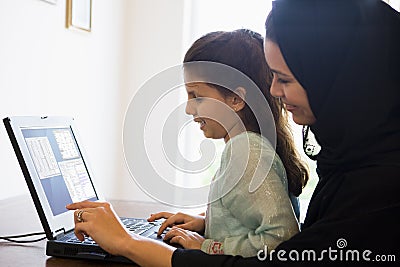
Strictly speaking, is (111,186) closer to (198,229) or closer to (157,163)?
(157,163)

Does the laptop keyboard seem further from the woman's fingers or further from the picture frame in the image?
the picture frame

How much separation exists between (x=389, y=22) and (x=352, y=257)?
1.32ft

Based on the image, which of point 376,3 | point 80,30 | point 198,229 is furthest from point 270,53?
point 80,30

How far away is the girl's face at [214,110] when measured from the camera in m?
1.24

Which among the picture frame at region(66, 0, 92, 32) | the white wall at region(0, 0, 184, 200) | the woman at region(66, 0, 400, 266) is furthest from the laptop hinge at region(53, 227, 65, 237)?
the picture frame at region(66, 0, 92, 32)

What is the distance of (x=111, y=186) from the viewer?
288cm

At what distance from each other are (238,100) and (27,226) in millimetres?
576

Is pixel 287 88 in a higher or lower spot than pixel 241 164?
higher

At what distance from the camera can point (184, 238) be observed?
119 centimetres

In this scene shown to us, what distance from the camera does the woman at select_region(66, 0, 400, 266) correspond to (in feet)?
2.92

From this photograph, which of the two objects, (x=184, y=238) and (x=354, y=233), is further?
(x=184, y=238)

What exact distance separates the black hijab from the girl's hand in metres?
0.31

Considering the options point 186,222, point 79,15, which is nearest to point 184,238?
point 186,222

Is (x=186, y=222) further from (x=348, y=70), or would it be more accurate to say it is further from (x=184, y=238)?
(x=348, y=70)
